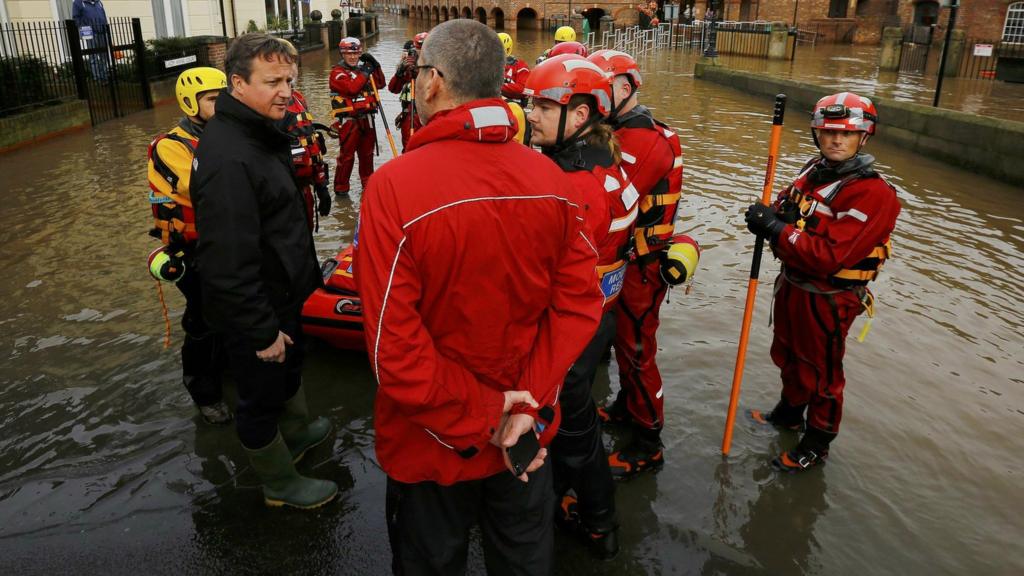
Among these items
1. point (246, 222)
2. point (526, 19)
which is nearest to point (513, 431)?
point (246, 222)

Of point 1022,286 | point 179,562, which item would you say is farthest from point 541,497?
point 1022,286

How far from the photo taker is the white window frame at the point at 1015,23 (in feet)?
85.3

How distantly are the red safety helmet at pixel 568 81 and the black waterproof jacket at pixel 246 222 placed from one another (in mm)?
1164

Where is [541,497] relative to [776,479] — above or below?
above

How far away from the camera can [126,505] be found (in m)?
3.53

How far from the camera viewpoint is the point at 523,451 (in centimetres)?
219

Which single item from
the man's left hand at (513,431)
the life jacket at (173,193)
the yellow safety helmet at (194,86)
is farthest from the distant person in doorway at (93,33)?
the man's left hand at (513,431)

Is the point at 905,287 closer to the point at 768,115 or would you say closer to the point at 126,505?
the point at 126,505

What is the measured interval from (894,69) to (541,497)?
82.6ft

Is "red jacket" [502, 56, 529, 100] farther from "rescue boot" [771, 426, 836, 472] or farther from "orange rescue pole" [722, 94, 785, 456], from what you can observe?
"rescue boot" [771, 426, 836, 472]

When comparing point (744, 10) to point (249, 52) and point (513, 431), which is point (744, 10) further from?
point (513, 431)

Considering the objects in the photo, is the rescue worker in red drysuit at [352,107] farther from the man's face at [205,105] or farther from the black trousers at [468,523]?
the black trousers at [468,523]

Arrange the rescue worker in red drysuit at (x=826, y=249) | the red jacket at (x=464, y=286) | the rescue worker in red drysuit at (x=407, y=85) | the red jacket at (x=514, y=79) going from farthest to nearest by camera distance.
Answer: the red jacket at (x=514, y=79)
the rescue worker in red drysuit at (x=407, y=85)
the rescue worker in red drysuit at (x=826, y=249)
the red jacket at (x=464, y=286)

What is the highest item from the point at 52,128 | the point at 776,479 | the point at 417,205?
the point at 417,205
